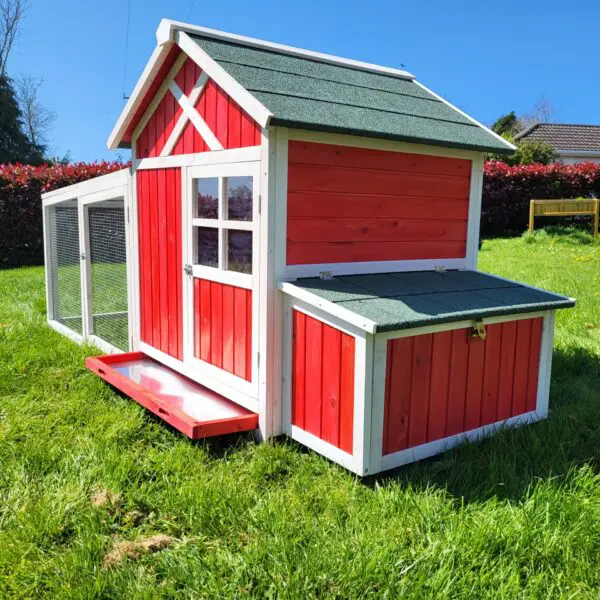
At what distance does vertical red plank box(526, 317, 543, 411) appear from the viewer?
12.7 ft

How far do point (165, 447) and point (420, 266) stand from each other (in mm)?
1990

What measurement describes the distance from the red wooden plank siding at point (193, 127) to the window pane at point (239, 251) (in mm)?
522

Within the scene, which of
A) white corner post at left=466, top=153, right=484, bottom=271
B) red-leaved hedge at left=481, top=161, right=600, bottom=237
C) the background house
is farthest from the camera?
the background house

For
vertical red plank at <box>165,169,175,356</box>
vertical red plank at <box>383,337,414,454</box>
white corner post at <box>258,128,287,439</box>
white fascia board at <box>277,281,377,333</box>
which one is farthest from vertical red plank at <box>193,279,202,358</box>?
vertical red plank at <box>383,337,414,454</box>

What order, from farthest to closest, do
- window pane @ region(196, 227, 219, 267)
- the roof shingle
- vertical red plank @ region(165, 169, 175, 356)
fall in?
the roof shingle → vertical red plank @ region(165, 169, 175, 356) → window pane @ region(196, 227, 219, 267)

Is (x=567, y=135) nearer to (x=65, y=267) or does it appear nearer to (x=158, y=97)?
(x=65, y=267)

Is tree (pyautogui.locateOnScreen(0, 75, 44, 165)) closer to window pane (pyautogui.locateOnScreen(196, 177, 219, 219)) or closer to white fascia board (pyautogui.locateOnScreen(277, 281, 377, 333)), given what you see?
window pane (pyautogui.locateOnScreen(196, 177, 219, 219))

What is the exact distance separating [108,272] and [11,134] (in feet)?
83.4

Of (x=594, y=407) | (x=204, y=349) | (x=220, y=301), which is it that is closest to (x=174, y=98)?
(x=220, y=301)

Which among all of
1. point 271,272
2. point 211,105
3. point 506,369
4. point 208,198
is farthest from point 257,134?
point 506,369

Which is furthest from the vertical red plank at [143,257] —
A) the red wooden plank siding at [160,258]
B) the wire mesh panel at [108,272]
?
the wire mesh panel at [108,272]

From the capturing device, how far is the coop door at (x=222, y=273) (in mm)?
3660

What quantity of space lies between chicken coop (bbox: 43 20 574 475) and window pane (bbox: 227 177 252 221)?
0.04ft

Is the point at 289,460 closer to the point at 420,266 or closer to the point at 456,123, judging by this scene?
the point at 420,266
